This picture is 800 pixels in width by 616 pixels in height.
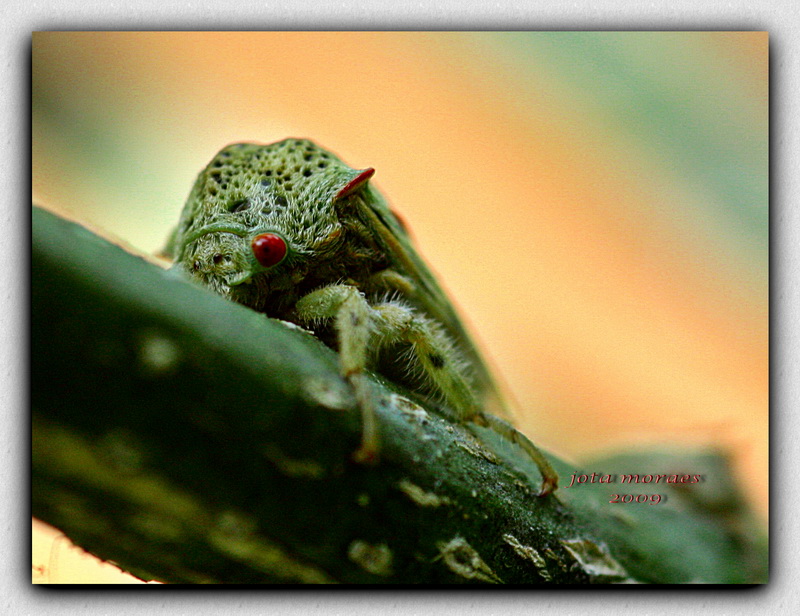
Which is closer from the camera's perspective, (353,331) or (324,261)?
(353,331)

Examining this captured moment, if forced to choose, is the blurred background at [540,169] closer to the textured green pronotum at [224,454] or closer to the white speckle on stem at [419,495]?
the textured green pronotum at [224,454]

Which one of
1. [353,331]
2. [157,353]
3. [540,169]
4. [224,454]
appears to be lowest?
[224,454]

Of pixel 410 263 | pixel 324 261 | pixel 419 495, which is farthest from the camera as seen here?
pixel 410 263

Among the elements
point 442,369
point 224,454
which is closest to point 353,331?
point 442,369

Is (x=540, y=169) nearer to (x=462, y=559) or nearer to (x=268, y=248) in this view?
(x=268, y=248)

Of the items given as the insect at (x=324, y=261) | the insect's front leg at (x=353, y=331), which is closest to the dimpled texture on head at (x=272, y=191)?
the insect at (x=324, y=261)

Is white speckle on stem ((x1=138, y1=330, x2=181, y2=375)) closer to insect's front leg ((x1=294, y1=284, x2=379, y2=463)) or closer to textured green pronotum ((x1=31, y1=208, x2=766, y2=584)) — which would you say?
textured green pronotum ((x1=31, y1=208, x2=766, y2=584))
